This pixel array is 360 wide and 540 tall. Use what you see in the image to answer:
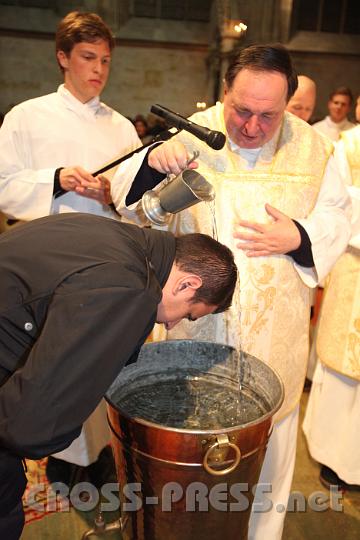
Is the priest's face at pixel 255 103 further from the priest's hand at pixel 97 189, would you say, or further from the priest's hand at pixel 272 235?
the priest's hand at pixel 97 189

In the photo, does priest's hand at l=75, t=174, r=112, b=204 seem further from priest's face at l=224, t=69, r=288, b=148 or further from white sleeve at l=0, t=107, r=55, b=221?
priest's face at l=224, t=69, r=288, b=148

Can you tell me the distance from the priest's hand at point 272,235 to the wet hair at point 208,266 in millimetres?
539

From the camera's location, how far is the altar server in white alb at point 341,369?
2.99 metres

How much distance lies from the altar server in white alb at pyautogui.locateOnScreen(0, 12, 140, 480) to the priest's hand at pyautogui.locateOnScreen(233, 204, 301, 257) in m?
0.89

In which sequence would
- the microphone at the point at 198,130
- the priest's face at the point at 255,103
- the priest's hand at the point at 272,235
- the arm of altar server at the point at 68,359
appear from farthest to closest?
the priest's hand at the point at 272,235
the priest's face at the point at 255,103
the microphone at the point at 198,130
the arm of altar server at the point at 68,359

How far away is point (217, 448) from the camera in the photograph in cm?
158

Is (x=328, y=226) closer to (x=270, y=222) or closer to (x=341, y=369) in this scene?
(x=270, y=222)

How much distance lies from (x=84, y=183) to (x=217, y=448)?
1556 mm

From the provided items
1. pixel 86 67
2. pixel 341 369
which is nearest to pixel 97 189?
pixel 86 67

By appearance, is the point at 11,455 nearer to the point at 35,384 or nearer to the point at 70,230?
the point at 35,384

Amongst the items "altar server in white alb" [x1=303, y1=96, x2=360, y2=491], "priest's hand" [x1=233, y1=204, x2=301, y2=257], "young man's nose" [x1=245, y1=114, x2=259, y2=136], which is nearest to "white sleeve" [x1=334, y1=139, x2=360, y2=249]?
"altar server in white alb" [x1=303, y1=96, x2=360, y2=491]

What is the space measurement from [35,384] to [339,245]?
4.95 feet

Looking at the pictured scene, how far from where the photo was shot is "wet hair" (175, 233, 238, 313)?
1.61m

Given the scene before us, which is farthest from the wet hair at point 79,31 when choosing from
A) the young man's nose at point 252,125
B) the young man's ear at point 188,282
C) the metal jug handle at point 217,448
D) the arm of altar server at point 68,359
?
the metal jug handle at point 217,448
